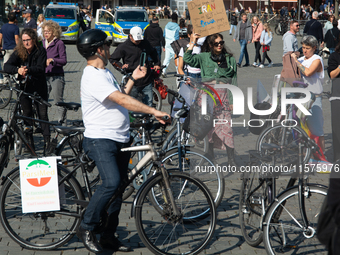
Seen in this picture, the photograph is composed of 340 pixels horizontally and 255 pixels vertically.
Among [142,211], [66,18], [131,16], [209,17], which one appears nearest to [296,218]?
[142,211]

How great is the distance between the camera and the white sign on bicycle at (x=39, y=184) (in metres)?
3.82

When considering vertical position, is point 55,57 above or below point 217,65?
above

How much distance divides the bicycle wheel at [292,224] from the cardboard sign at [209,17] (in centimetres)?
318

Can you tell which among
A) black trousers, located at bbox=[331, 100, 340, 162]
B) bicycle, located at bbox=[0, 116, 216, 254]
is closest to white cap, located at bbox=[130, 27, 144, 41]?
black trousers, located at bbox=[331, 100, 340, 162]

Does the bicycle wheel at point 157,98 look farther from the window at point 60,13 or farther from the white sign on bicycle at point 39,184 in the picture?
the window at point 60,13

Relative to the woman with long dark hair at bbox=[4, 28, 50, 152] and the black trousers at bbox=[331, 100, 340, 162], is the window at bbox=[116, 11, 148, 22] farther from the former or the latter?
the black trousers at bbox=[331, 100, 340, 162]

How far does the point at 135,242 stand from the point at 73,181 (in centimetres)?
80

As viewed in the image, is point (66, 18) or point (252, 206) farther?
point (66, 18)

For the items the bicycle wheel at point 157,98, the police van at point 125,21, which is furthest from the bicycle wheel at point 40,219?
the police van at point 125,21

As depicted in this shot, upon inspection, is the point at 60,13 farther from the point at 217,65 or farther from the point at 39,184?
the point at 39,184

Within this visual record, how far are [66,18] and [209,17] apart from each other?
20376 mm

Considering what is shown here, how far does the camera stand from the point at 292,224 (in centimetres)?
340

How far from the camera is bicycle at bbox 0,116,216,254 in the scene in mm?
3668

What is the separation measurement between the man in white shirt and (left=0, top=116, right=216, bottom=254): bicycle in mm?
113
